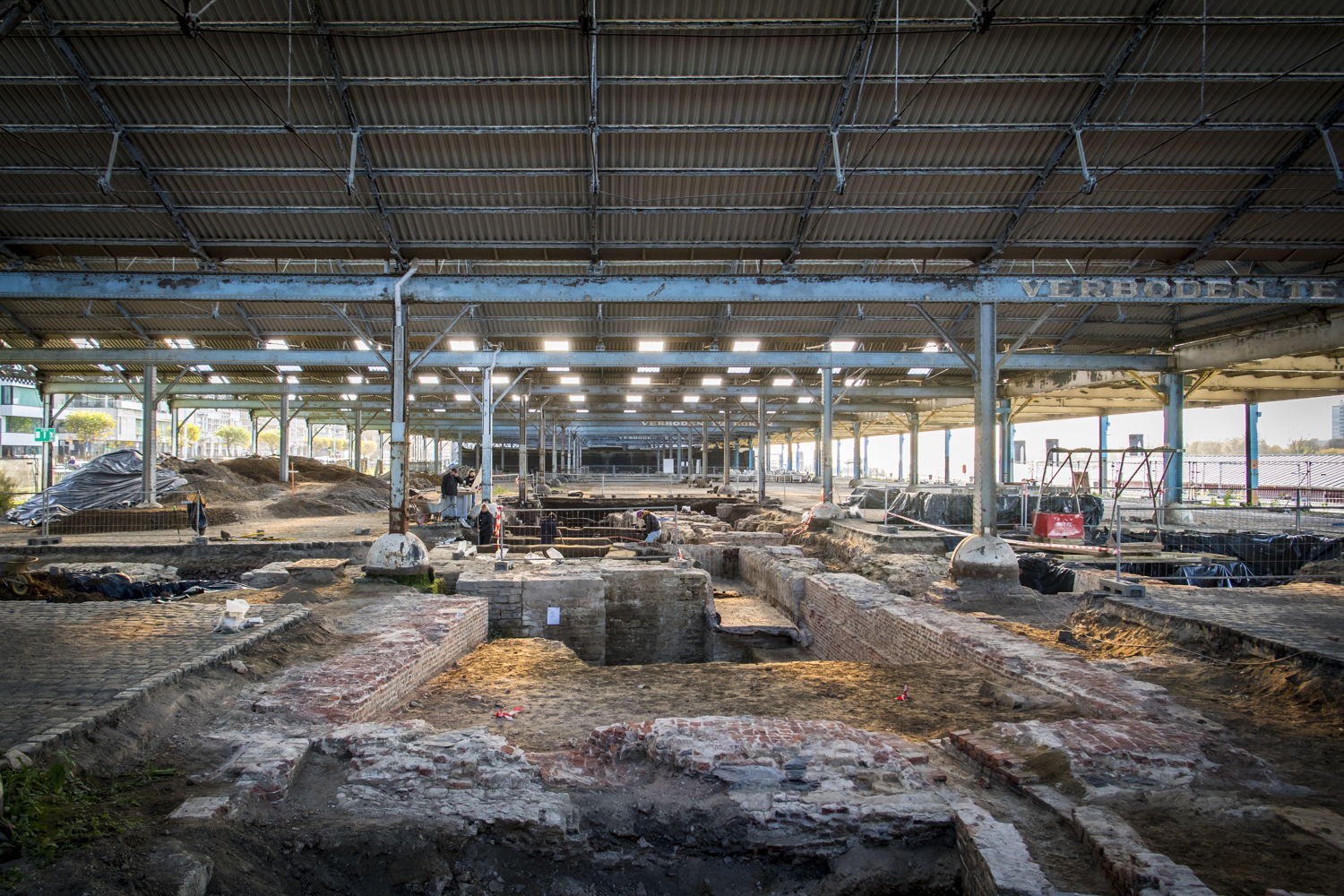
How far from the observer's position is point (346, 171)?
10961 mm

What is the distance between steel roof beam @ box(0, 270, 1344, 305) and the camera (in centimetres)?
1171

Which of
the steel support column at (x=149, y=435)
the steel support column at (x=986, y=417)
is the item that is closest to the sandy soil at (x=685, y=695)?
the steel support column at (x=986, y=417)

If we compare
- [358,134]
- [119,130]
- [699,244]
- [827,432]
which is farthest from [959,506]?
[119,130]

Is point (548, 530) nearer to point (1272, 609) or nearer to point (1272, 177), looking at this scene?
point (1272, 609)

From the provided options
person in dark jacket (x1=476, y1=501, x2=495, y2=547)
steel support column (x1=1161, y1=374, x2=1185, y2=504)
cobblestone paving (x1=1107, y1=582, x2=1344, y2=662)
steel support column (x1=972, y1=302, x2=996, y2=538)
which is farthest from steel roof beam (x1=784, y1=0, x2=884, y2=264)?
steel support column (x1=1161, y1=374, x2=1185, y2=504)

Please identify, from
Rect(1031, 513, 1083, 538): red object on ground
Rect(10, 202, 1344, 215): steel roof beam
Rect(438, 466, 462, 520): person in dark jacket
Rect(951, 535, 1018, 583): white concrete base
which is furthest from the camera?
Rect(438, 466, 462, 520): person in dark jacket

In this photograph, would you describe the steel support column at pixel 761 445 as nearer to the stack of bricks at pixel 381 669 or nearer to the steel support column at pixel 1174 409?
the steel support column at pixel 1174 409

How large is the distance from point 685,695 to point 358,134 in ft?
30.1

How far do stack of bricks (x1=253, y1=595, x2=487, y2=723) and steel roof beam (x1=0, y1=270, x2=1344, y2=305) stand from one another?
5.30m

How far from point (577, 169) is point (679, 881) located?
9.80 meters

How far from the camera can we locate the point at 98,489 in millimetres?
22484

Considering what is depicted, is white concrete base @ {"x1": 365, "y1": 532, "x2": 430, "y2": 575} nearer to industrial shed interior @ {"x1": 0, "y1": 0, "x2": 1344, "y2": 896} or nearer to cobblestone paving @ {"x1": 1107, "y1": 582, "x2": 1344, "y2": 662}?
industrial shed interior @ {"x1": 0, "y1": 0, "x2": 1344, "y2": 896}

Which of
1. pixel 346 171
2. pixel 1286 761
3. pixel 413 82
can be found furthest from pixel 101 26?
pixel 1286 761

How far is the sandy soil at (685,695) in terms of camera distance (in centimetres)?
669
